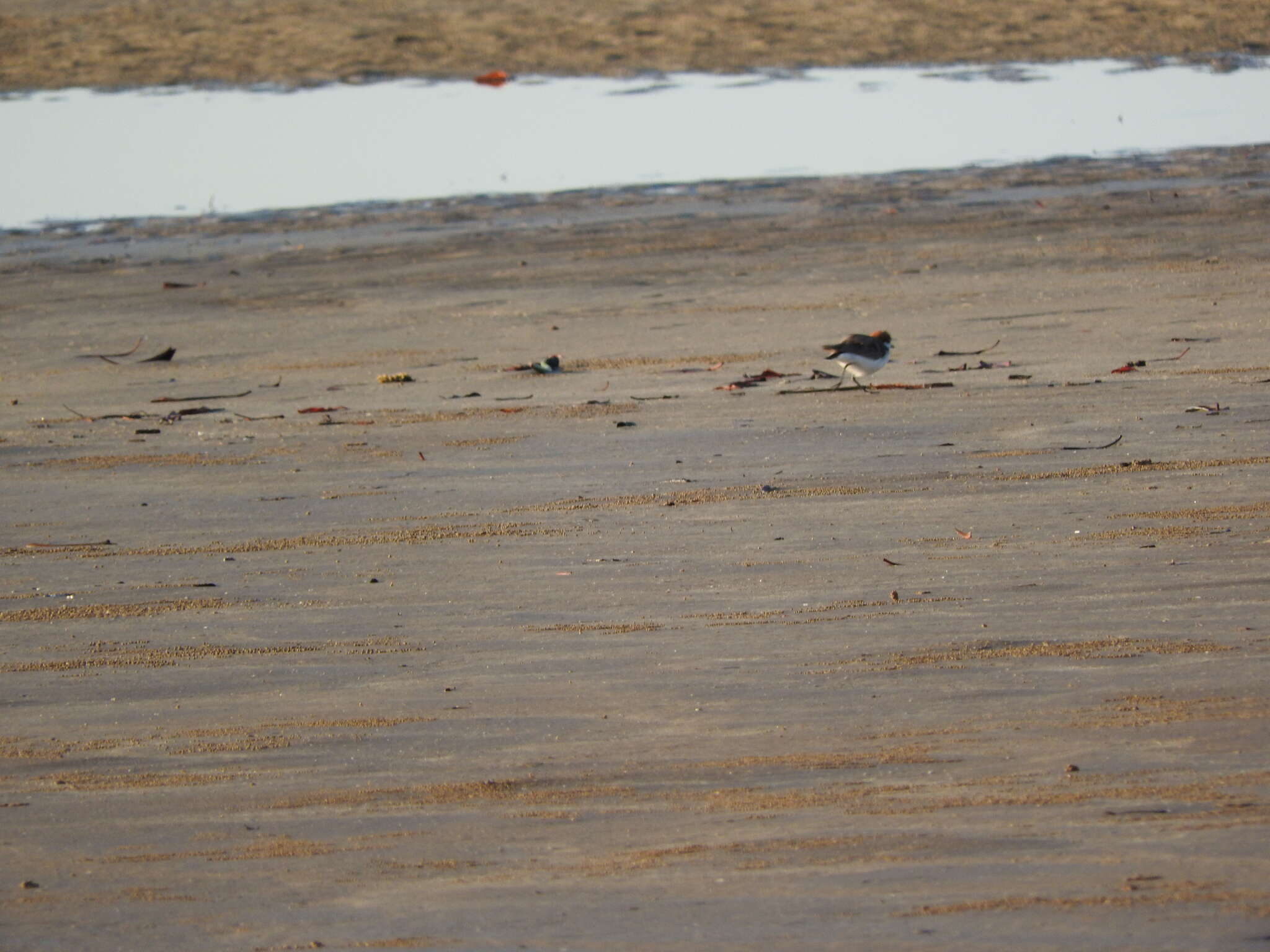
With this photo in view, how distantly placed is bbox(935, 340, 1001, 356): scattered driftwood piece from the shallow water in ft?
21.6

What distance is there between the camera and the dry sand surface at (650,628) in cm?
399

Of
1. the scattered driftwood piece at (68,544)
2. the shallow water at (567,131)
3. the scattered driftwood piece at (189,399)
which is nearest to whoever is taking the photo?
the scattered driftwood piece at (68,544)

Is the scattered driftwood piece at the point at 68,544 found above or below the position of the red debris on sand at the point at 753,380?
below

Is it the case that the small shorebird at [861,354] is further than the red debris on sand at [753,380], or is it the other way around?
the red debris on sand at [753,380]

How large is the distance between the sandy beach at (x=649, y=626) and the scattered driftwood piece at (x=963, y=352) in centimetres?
6

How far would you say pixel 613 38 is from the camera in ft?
76.2

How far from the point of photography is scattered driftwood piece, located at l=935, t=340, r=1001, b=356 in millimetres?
9602

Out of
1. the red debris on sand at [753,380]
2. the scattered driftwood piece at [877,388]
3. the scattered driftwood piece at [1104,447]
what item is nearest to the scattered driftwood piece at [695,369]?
the red debris on sand at [753,380]

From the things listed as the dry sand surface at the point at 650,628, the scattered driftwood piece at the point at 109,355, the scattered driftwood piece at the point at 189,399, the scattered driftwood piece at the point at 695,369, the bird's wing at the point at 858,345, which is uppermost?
the scattered driftwood piece at the point at 109,355

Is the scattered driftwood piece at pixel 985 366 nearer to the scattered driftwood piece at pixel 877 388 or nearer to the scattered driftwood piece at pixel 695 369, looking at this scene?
the scattered driftwood piece at pixel 877 388

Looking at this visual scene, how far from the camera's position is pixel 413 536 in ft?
22.2

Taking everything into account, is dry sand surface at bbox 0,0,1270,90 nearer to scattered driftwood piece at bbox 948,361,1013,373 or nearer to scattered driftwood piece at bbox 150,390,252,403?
scattered driftwood piece at bbox 948,361,1013,373

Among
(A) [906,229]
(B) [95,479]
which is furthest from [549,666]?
(A) [906,229]

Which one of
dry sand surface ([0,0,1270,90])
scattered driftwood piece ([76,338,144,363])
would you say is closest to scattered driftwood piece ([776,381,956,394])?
scattered driftwood piece ([76,338,144,363])
